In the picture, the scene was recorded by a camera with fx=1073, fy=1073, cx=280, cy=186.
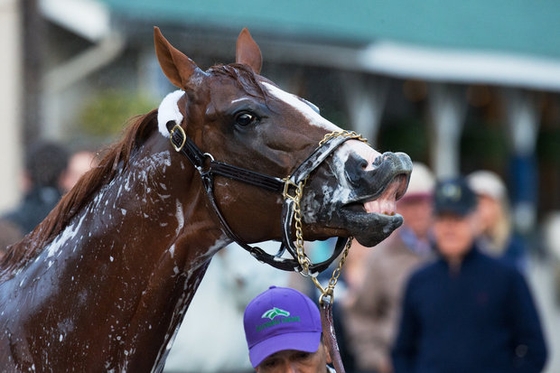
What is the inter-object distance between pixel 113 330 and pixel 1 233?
207cm

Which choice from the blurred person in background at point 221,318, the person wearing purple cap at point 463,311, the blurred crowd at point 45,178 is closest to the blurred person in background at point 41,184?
the blurred crowd at point 45,178

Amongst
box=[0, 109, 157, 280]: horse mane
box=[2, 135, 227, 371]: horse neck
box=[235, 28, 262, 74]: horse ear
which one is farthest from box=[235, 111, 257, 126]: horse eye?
box=[235, 28, 262, 74]: horse ear

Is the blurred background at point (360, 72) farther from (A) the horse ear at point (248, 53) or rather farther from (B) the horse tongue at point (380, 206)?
(B) the horse tongue at point (380, 206)

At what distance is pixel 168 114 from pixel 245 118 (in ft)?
0.86

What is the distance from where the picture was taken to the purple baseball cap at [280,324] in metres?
3.64

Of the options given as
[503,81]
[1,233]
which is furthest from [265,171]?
[503,81]

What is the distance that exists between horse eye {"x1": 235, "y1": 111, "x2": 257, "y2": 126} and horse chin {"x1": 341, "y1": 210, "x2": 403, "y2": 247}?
40 cm

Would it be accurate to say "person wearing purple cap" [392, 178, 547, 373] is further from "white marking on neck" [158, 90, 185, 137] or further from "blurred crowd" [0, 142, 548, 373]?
"white marking on neck" [158, 90, 185, 137]

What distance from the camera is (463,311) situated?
5.86 metres

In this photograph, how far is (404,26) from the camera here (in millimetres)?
18531

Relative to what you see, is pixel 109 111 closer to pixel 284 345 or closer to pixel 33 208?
pixel 33 208

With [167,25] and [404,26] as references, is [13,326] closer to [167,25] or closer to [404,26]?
[167,25]

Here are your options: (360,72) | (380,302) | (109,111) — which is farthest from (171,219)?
(360,72)

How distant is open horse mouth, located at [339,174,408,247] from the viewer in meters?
2.96
